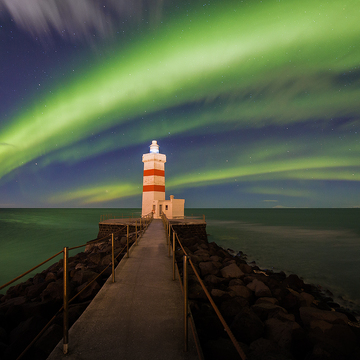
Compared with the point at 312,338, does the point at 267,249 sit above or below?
below

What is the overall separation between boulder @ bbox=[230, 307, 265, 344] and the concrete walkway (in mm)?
980

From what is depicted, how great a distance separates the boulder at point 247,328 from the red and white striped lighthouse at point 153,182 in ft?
59.4

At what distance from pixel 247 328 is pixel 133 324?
1.83m

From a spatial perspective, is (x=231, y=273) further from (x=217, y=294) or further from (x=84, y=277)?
(x=84, y=277)

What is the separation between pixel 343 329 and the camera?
3725mm

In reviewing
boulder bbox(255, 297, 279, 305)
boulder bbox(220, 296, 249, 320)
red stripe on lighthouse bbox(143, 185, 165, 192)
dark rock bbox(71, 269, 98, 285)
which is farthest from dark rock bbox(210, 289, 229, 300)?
red stripe on lighthouse bbox(143, 185, 165, 192)

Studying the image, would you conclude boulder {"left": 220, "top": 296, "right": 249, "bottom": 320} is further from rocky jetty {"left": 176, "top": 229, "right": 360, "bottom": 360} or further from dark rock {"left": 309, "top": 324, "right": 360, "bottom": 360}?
dark rock {"left": 309, "top": 324, "right": 360, "bottom": 360}

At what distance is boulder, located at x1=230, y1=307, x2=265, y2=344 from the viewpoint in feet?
11.5

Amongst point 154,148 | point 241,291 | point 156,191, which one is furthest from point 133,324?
point 154,148

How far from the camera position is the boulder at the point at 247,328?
11.5 feet

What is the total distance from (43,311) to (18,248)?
74.5 feet

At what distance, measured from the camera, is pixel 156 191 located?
71.6 feet

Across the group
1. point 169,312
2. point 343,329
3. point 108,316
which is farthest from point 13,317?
point 343,329

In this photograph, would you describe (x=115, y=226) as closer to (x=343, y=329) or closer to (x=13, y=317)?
(x=13, y=317)
